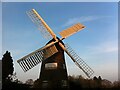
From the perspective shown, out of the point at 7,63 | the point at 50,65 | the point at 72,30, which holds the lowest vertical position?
the point at 50,65

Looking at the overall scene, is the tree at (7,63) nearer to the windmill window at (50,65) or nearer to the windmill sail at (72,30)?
the windmill window at (50,65)

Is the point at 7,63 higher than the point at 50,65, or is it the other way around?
the point at 7,63

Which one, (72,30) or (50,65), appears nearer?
(50,65)

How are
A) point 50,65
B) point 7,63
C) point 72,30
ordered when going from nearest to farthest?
point 50,65 → point 72,30 → point 7,63

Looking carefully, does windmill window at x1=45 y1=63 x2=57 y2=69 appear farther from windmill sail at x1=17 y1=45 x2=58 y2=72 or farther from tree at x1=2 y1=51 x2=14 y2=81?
tree at x1=2 y1=51 x2=14 y2=81

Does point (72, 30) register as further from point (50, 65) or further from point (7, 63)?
point (7, 63)

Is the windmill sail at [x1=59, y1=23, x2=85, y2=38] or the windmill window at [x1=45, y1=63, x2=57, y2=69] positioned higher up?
the windmill sail at [x1=59, y1=23, x2=85, y2=38]

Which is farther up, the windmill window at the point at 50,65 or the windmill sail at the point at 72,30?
the windmill sail at the point at 72,30

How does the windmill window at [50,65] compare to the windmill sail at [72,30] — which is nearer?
the windmill window at [50,65]

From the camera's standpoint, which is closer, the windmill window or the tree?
the windmill window

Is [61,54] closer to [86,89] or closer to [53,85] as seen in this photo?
[53,85]

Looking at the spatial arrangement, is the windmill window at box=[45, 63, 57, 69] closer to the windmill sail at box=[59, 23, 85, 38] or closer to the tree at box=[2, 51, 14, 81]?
the windmill sail at box=[59, 23, 85, 38]

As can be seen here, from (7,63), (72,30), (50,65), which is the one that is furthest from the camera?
(7,63)

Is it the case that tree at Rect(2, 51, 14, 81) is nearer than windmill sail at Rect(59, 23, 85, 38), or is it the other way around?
windmill sail at Rect(59, 23, 85, 38)
